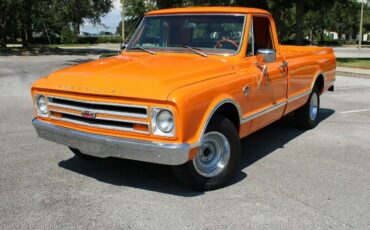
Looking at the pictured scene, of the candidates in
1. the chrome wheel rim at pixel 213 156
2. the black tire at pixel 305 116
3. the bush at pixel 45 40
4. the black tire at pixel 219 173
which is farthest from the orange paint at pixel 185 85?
the bush at pixel 45 40

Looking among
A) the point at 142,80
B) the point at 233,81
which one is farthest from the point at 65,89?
the point at 233,81

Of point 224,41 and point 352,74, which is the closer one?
point 224,41

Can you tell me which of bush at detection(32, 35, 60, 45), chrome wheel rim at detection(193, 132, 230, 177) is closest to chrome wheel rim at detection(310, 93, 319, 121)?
chrome wheel rim at detection(193, 132, 230, 177)

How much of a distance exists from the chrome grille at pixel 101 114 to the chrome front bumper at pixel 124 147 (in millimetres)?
115

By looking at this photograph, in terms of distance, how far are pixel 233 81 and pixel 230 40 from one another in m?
0.81

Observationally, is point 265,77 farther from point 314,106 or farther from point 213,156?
point 314,106

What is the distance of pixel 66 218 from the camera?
3.91 metres

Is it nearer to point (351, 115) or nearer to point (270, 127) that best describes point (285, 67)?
point (270, 127)

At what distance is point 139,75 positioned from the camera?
14.0ft

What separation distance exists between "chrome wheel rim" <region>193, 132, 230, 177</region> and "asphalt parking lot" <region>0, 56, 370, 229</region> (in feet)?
0.77

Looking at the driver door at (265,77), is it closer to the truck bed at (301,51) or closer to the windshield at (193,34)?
the windshield at (193,34)

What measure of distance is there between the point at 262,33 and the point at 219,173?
7.11 feet

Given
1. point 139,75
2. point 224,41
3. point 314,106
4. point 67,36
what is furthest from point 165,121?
point 67,36

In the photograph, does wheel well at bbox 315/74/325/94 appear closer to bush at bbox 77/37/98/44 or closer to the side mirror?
the side mirror
